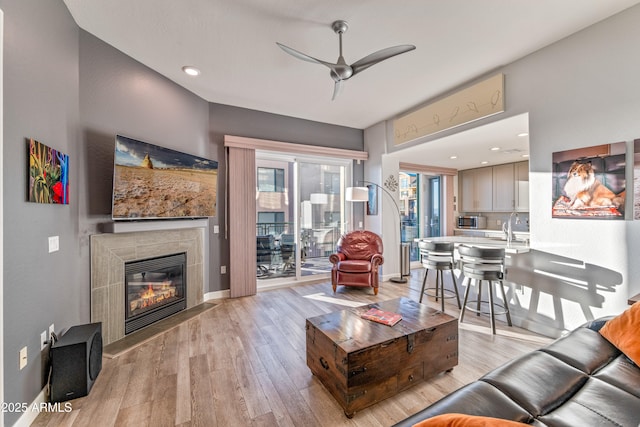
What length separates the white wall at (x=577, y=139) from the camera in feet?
7.22

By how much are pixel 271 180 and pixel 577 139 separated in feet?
13.4

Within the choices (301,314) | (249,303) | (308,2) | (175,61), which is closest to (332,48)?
(308,2)

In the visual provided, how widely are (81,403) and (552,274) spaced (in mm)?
4265

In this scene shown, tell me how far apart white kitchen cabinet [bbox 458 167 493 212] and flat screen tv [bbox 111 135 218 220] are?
20.2ft

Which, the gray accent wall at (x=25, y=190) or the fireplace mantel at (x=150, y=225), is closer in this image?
the gray accent wall at (x=25, y=190)

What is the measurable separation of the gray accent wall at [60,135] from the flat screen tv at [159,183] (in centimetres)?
29

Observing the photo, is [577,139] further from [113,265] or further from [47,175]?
[113,265]

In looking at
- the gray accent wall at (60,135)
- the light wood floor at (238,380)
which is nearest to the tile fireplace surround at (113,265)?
the gray accent wall at (60,135)

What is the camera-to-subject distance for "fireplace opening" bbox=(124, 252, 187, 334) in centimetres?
294

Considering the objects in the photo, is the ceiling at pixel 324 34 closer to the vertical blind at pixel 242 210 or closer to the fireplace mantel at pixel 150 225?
the vertical blind at pixel 242 210

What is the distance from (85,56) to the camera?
2523 millimetres

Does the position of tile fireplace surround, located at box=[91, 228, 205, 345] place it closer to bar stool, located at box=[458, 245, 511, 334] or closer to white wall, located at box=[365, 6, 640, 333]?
bar stool, located at box=[458, 245, 511, 334]

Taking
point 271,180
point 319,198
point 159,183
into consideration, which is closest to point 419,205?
point 319,198

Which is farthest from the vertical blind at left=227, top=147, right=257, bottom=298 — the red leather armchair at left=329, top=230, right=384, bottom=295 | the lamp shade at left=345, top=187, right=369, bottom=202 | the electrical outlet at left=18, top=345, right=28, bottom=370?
the electrical outlet at left=18, top=345, right=28, bottom=370
